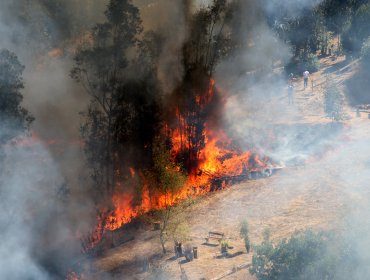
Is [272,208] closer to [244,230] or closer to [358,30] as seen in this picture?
[244,230]

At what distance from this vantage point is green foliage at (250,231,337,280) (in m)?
17.3

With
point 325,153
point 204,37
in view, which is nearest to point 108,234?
point 325,153

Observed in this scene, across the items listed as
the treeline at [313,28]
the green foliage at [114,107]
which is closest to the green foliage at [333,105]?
the treeline at [313,28]

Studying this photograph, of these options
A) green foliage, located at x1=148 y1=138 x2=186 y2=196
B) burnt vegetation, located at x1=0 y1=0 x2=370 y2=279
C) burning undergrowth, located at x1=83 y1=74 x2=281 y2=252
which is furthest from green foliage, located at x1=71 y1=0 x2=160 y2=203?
green foliage, located at x1=148 y1=138 x2=186 y2=196

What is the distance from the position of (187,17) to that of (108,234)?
22.1 metres

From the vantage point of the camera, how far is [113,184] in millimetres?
36781

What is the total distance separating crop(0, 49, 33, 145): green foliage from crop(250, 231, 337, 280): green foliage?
17281 millimetres

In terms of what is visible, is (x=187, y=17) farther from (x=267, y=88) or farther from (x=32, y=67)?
(x=32, y=67)

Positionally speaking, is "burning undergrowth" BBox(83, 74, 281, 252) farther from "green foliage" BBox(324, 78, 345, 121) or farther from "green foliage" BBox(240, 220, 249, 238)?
"green foliage" BBox(324, 78, 345, 121)

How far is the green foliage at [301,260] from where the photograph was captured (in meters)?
17.3

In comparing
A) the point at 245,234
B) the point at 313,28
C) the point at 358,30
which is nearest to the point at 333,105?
the point at 358,30

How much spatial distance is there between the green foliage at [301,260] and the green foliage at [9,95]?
17281 millimetres

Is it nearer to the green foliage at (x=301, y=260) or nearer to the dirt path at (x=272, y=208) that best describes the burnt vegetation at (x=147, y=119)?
the dirt path at (x=272, y=208)

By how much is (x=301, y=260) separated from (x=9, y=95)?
1934 centimetres
